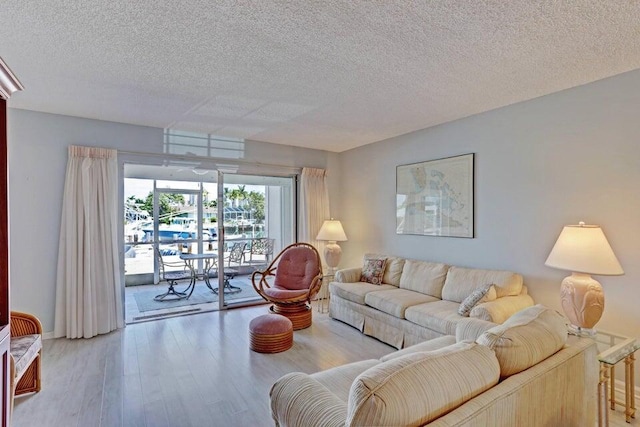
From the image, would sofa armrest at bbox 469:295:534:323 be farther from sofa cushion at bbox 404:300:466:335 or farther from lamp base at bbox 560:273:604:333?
lamp base at bbox 560:273:604:333

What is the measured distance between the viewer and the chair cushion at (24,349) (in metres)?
2.28

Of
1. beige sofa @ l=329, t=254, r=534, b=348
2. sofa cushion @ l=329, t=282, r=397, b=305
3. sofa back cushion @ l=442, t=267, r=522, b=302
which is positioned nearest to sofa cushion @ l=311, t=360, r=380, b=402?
beige sofa @ l=329, t=254, r=534, b=348

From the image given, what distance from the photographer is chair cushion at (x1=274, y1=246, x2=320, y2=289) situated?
185 inches

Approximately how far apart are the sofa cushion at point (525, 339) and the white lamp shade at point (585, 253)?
938mm

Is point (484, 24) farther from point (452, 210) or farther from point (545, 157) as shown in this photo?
point (452, 210)

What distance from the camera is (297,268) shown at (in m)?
4.80

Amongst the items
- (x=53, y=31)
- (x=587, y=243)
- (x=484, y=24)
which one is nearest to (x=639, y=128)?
(x=587, y=243)

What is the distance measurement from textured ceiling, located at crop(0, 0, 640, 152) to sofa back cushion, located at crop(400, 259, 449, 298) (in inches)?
71.4

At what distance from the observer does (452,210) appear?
403 cm

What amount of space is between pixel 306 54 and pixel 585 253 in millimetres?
2511

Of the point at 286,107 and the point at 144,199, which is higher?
the point at 286,107

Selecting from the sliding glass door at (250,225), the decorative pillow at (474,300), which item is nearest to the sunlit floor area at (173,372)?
the decorative pillow at (474,300)

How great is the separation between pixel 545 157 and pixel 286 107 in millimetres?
2629

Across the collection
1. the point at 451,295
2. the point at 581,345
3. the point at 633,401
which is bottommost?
the point at 633,401
